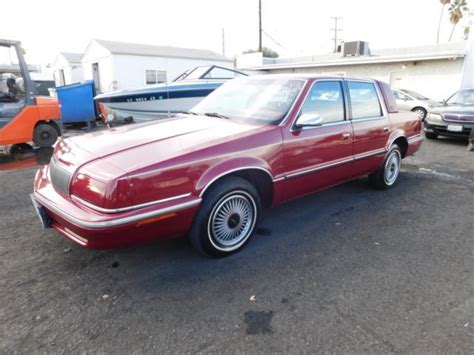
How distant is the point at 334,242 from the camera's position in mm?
3592

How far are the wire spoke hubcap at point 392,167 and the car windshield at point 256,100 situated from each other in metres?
2.25

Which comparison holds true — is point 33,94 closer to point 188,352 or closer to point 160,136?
point 160,136

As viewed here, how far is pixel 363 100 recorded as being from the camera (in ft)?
15.1

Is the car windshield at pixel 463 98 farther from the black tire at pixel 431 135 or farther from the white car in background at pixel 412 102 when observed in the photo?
the white car in background at pixel 412 102

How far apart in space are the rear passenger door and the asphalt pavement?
84 cm

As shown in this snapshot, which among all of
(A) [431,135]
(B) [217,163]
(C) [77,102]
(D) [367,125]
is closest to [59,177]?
(B) [217,163]

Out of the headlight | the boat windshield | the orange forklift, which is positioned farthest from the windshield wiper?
the headlight

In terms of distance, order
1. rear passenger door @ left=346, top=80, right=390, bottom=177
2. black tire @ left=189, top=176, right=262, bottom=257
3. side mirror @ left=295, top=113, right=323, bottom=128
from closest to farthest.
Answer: black tire @ left=189, top=176, right=262, bottom=257 → side mirror @ left=295, top=113, right=323, bottom=128 → rear passenger door @ left=346, top=80, right=390, bottom=177

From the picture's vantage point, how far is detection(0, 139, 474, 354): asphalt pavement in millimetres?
2266

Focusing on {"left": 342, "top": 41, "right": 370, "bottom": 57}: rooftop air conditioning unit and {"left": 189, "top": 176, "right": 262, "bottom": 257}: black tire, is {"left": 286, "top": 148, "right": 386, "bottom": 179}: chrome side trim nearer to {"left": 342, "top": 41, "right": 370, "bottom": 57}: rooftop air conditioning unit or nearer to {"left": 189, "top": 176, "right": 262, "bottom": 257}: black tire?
{"left": 189, "top": 176, "right": 262, "bottom": 257}: black tire

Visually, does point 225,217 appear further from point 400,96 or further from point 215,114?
point 400,96

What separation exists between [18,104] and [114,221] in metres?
6.61

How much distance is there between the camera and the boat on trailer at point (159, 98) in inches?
394

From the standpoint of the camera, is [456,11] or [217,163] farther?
[456,11]
